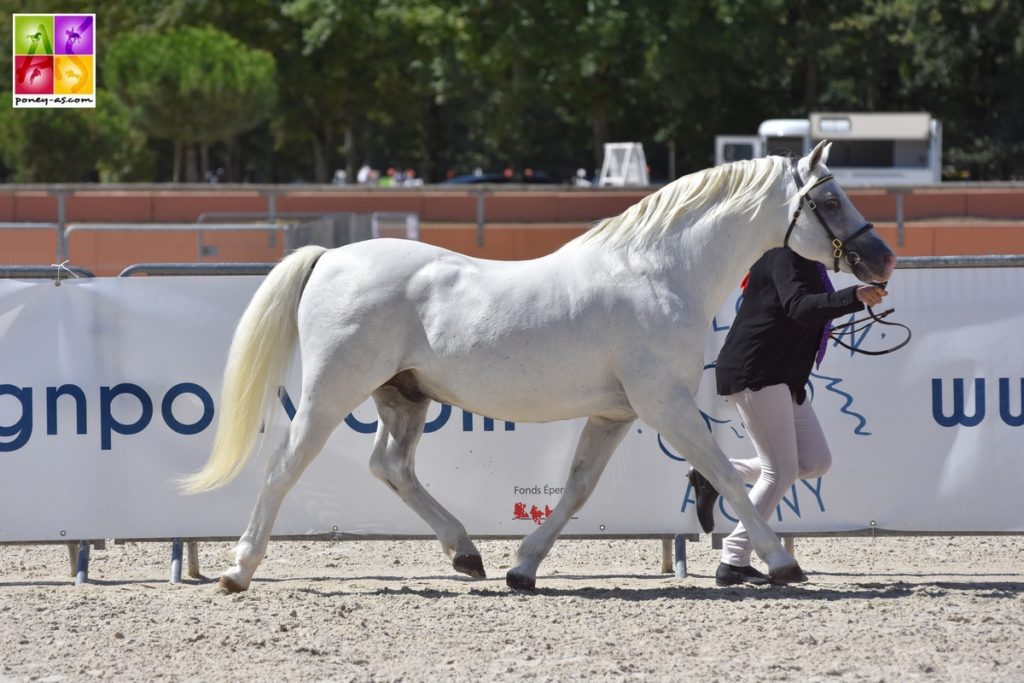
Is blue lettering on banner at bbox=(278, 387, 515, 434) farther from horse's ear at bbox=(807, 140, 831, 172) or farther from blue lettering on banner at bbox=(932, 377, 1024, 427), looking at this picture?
blue lettering on banner at bbox=(932, 377, 1024, 427)

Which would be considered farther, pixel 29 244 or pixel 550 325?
pixel 29 244

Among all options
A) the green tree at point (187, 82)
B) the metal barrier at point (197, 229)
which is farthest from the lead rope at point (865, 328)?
the green tree at point (187, 82)

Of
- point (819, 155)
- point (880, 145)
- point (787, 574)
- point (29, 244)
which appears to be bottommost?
point (787, 574)

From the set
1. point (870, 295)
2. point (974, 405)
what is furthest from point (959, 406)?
point (870, 295)

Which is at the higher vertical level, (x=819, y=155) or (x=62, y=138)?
(x=62, y=138)

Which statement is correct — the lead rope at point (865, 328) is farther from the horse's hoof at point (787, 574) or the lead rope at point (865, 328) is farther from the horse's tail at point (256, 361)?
the horse's tail at point (256, 361)

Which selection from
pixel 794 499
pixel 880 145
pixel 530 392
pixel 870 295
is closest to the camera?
pixel 870 295

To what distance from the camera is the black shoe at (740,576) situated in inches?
252

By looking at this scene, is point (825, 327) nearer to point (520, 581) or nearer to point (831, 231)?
point (831, 231)

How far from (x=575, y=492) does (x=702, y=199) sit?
1.41 meters

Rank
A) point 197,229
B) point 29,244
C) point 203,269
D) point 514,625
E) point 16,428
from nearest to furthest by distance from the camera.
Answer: point 514,625
point 16,428
point 203,269
point 197,229
point 29,244

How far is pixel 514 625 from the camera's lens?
5.62 meters

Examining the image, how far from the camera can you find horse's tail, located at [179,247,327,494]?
6.28 meters

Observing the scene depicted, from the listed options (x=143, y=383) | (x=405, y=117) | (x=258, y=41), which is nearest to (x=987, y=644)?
(x=143, y=383)
